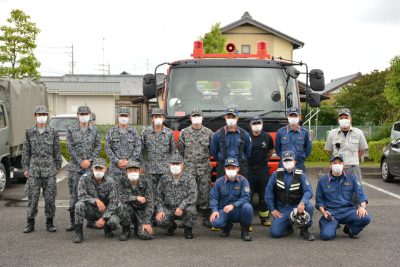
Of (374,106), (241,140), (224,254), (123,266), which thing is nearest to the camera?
(123,266)

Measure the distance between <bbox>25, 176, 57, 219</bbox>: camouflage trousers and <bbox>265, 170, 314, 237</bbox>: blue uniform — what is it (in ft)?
10.3

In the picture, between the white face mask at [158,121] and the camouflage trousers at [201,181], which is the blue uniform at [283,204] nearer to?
the camouflage trousers at [201,181]

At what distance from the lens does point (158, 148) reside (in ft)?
28.5

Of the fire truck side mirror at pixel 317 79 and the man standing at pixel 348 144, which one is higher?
the fire truck side mirror at pixel 317 79

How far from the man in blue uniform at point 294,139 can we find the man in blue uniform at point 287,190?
47cm

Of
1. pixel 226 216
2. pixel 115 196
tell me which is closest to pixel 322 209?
pixel 226 216

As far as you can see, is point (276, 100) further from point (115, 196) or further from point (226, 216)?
point (115, 196)

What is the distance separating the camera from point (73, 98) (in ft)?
123

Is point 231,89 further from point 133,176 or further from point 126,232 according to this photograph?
point 126,232

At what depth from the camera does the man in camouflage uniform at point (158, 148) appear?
8.67m

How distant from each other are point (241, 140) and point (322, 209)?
5.10 ft

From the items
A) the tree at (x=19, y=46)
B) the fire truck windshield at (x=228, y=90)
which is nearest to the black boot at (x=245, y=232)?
the fire truck windshield at (x=228, y=90)

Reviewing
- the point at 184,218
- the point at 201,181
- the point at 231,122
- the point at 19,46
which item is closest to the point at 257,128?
the point at 231,122

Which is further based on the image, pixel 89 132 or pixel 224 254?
pixel 89 132
